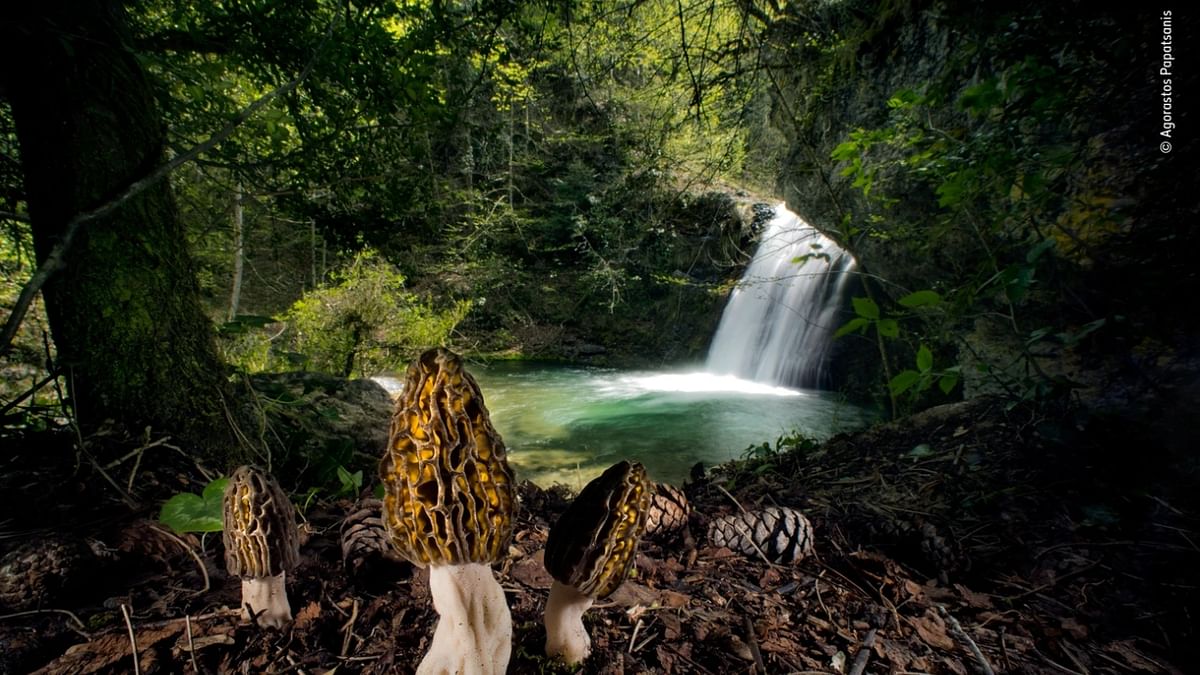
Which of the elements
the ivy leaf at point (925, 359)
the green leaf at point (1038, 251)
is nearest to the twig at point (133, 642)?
the ivy leaf at point (925, 359)

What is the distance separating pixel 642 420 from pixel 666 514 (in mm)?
6358

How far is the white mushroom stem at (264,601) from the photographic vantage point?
127 centimetres

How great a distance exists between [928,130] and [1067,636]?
2471 mm

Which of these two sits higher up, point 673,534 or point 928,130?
point 928,130

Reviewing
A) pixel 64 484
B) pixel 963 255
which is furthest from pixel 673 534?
pixel 963 255

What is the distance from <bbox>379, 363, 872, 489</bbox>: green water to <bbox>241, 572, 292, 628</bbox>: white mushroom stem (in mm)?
3655

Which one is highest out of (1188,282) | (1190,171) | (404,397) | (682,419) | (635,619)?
(1190,171)

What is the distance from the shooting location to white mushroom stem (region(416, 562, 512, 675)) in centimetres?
108

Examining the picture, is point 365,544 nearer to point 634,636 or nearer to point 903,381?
point 634,636

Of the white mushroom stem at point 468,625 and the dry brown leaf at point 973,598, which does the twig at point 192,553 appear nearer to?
the white mushroom stem at point 468,625

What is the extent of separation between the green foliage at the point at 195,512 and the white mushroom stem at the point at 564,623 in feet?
3.20

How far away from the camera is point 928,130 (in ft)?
8.60

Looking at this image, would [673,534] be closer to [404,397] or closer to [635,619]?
[635,619]

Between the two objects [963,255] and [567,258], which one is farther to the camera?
[567,258]
